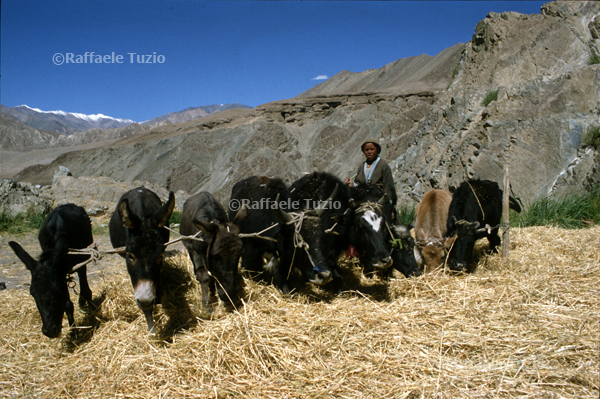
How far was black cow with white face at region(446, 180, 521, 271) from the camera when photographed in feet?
18.3

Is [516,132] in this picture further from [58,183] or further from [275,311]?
[58,183]

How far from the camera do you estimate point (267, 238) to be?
4.27 metres

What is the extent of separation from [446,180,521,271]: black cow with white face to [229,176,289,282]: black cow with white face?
2.97 metres

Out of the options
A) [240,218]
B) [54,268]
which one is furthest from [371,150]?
[54,268]

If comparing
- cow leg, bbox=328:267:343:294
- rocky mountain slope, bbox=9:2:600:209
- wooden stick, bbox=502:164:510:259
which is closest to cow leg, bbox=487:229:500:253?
wooden stick, bbox=502:164:510:259

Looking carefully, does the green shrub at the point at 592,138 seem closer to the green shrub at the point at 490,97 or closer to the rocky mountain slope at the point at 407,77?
the green shrub at the point at 490,97

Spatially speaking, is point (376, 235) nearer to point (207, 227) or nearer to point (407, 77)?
point (207, 227)

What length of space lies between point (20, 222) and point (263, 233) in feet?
35.7

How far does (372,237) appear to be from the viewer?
4641 millimetres

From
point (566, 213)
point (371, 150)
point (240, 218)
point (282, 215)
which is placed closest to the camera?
point (240, 218)

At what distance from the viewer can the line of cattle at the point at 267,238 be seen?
368 centimetres

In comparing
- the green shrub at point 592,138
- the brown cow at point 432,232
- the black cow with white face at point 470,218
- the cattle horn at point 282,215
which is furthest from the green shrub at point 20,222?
the green shrub at point 592,138

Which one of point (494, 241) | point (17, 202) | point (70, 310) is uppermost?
point (17, 202)

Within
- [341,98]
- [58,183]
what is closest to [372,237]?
[58,183]
